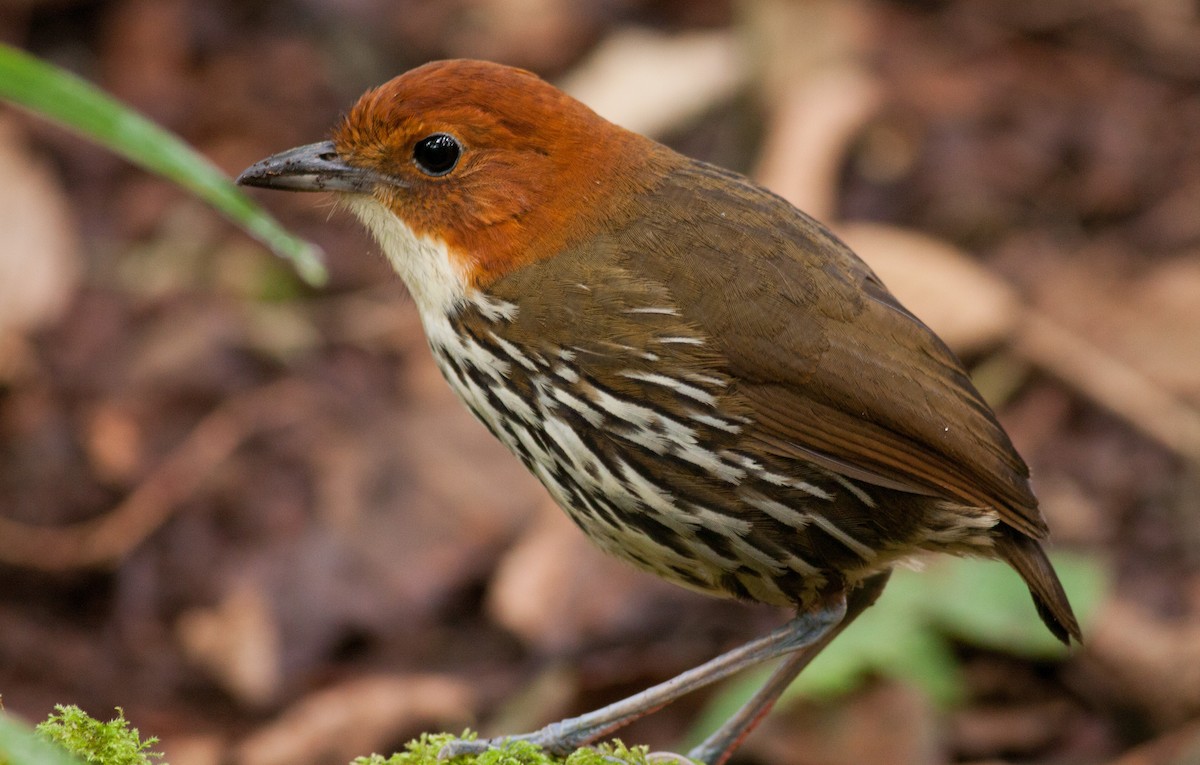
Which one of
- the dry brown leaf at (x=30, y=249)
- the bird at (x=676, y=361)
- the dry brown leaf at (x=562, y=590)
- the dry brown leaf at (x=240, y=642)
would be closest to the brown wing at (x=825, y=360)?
the bird at (x=676, y=361)

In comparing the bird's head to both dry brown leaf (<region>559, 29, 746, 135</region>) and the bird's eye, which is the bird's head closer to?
the bird's eye

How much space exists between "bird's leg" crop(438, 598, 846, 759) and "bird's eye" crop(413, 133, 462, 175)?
1245 mm

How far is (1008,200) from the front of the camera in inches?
280

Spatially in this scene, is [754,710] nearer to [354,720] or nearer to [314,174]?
[314,174]

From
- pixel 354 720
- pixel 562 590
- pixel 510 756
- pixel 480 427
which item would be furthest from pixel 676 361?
pixel 480 427

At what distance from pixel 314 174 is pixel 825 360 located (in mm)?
1251

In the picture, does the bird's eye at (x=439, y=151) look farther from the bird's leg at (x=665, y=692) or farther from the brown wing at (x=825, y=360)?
the bird's leg at (x=665, y=692)

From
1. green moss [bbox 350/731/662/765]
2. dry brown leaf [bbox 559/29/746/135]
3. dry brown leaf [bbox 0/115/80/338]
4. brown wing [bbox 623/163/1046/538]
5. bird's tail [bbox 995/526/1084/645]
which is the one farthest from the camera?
dry brown leaf [bbox 559/29/746/135]

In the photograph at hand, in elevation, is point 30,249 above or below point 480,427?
above

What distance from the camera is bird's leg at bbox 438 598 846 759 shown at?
309 cm

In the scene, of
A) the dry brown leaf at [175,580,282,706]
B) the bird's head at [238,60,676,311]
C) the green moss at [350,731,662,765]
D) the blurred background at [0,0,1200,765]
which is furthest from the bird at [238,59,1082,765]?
the dry brown leaf at [175,580,282,706]

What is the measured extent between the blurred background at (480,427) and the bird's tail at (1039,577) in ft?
3.55

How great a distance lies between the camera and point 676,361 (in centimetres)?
317

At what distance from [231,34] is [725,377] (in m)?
5.90
